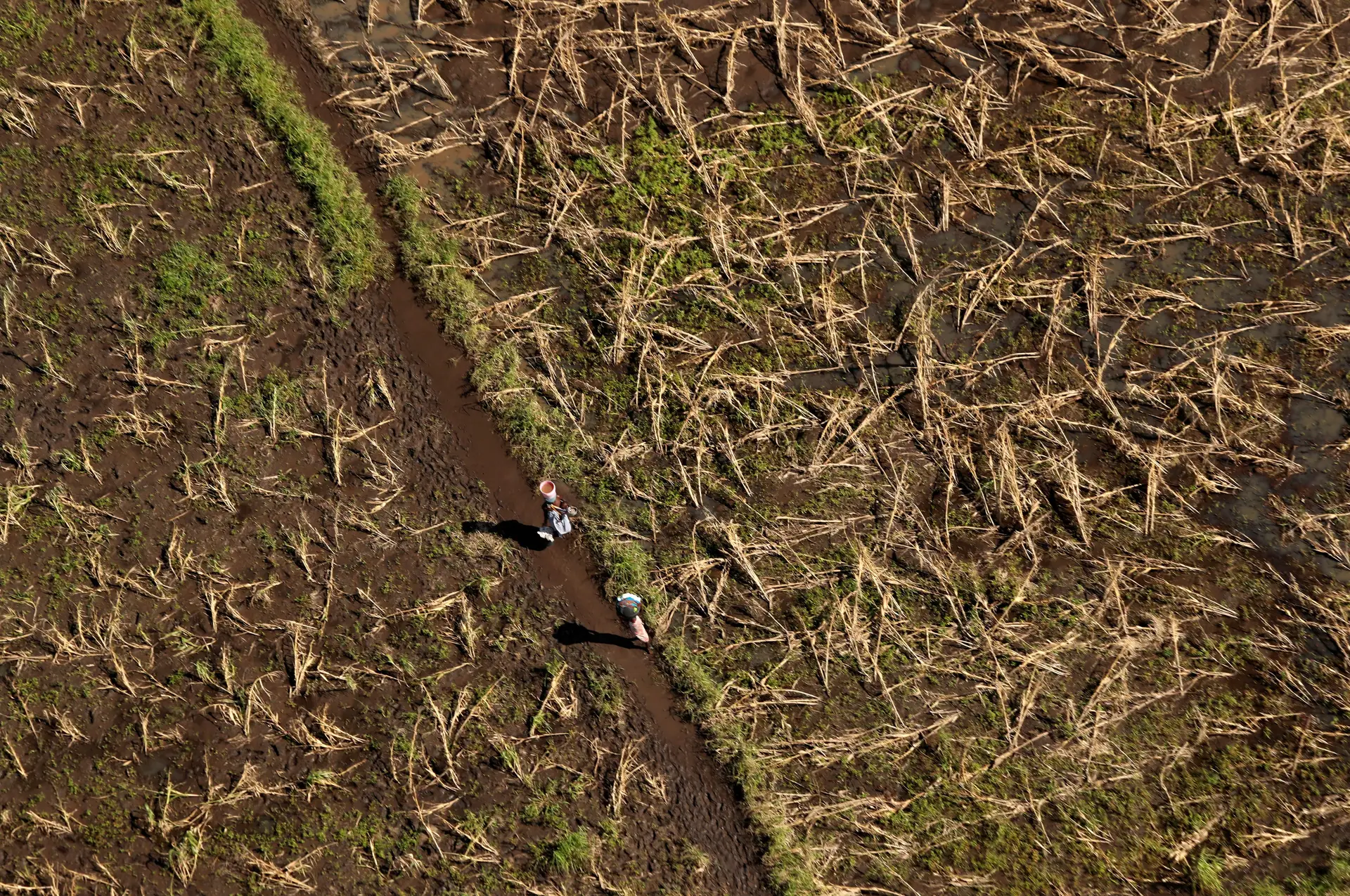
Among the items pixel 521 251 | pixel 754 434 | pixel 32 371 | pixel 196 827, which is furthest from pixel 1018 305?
pixel 32 371

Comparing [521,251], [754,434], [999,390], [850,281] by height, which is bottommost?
[999,390]

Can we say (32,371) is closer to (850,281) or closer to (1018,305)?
(850,281)

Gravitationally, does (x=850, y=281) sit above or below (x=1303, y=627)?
above

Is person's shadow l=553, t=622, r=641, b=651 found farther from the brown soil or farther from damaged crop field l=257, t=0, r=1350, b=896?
damaged crop field l=257, t=0, r=1350, b=896

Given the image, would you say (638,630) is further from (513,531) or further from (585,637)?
(513,531)

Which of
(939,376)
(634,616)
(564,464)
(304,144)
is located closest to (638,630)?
(634,616)
